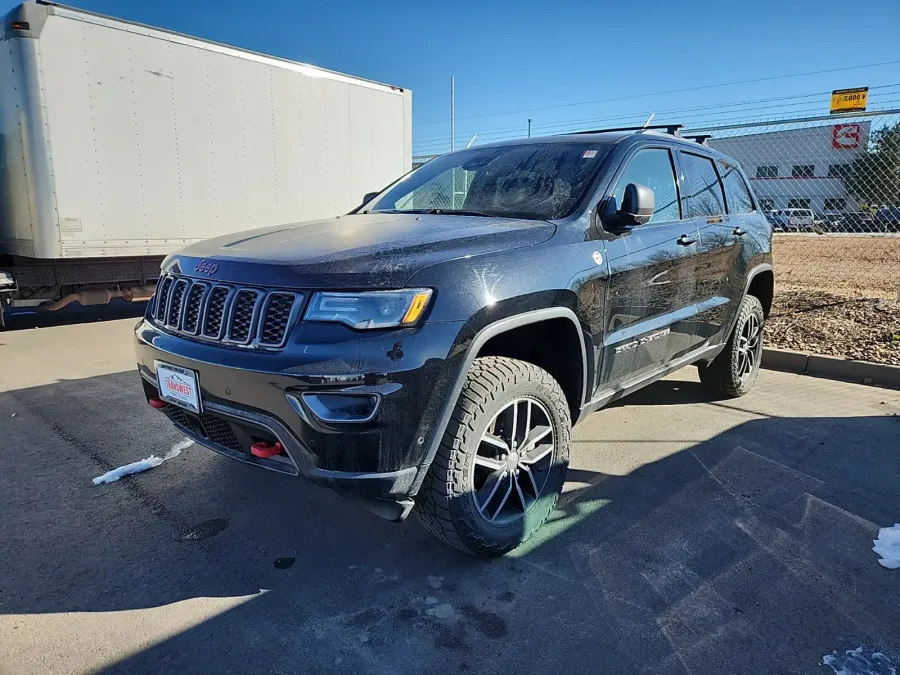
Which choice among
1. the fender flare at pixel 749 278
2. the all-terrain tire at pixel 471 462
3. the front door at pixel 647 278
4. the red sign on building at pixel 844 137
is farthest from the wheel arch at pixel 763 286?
the red sign on building at pixel 844 137

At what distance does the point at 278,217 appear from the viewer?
9195 mm

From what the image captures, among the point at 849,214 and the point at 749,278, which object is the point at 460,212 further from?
the point at 849,214

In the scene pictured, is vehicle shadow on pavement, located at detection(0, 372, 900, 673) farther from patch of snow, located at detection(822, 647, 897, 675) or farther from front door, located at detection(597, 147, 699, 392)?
front door, located at detection(597, 147, 699, 392)

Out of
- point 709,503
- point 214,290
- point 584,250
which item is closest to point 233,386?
point 214,290

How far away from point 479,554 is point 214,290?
5.17ft

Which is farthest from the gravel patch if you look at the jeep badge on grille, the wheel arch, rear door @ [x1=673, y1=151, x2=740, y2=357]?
the jeep badge on grille

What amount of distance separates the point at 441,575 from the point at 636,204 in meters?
1.95

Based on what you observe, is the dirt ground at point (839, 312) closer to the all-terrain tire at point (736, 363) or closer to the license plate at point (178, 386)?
the all-terrain tire at point (736, 363)

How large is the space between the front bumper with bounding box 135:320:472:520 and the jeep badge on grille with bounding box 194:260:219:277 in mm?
385

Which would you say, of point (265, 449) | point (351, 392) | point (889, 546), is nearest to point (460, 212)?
point (351, 392)

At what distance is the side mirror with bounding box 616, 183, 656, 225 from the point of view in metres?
3.01

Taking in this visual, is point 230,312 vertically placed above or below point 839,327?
above

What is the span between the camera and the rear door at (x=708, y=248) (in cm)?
401

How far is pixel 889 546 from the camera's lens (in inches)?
113
